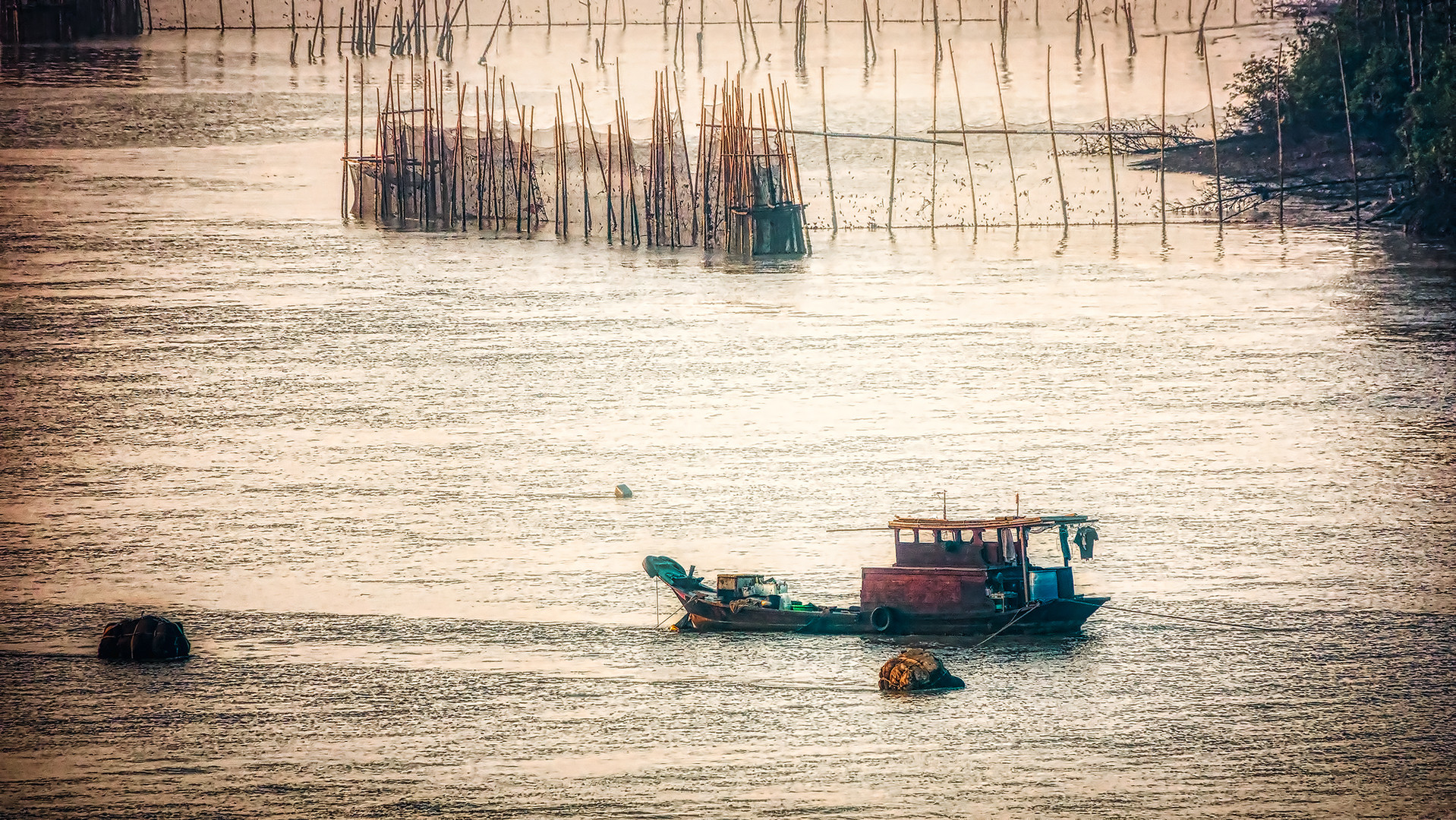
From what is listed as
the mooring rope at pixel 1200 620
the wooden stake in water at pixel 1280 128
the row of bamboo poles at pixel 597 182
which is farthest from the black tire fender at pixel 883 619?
the wooden stake in water at pixel 1280 128

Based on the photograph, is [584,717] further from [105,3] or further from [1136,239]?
[105,3]

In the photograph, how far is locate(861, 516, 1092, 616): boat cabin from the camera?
24625 mm

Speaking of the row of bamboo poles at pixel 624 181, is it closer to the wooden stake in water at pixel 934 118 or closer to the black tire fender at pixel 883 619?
the wooden stake in water at pixel 934 118

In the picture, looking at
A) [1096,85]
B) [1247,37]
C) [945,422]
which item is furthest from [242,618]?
[1247,37]

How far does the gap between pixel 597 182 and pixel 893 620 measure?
102ft

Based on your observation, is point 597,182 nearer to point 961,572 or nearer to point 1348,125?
point 1348,125

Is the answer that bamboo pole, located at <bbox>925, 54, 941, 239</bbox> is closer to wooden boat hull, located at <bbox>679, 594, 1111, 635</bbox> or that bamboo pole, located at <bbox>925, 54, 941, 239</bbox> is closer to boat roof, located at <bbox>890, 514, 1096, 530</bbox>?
boat roof, located at <bbox>890, 514, 1096, 530</bbox>

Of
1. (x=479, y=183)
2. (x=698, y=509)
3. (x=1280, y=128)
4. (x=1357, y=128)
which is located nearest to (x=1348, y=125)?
(x=1280, y=128)

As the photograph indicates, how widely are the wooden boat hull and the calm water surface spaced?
270 mm

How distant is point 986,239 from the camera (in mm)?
A: 53312

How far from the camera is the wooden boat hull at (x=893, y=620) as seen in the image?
2467 cm

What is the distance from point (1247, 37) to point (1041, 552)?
5943 cm

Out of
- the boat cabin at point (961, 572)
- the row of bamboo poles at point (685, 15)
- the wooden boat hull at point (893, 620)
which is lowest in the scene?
the wooden boat hull at point (893, 620)

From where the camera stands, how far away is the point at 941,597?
80.9ft
